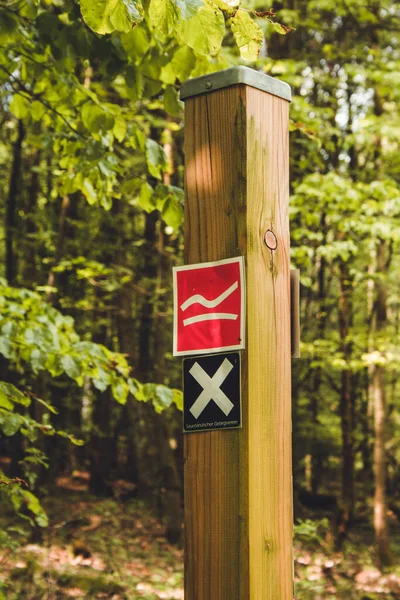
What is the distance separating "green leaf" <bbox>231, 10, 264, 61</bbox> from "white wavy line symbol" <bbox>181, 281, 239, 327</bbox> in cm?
78

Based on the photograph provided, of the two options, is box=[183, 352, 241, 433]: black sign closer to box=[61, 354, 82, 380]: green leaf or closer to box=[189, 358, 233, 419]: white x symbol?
box=[189, 358, 233, 419]: white x symbol

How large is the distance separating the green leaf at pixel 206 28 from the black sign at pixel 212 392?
95 centimetres

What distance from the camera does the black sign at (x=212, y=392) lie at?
177cm

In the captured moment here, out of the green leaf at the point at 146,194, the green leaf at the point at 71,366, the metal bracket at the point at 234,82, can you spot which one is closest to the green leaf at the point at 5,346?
the green leaf at the point at 71,366

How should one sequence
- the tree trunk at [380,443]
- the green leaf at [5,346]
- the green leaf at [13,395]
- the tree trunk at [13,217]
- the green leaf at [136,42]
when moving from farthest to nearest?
the tree trunk at [13,217]
the tree trunk at [380,443]
the green leaf at [5,346]
the green leaf at [13,395]
the green leaf at [136,42]

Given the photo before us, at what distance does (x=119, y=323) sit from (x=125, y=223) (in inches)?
90.0

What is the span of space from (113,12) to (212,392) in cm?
111

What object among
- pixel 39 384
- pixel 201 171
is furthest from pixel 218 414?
pixel 39 384

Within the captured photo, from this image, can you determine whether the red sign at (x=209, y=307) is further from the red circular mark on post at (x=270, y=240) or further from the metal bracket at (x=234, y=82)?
the metal bracket at (x=234, y=82)

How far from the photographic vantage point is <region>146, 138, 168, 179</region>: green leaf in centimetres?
352

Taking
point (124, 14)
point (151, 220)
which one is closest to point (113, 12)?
point (124, 14)

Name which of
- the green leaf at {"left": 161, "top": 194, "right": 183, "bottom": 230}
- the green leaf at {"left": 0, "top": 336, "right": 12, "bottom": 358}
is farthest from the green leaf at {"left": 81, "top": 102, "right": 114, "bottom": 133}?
the green leaf at {"left": 0, "top": 336, "right": 12, "bottom": 358}

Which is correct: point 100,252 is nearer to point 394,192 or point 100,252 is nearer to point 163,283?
point 163,283

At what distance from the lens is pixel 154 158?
3531 millimetres
